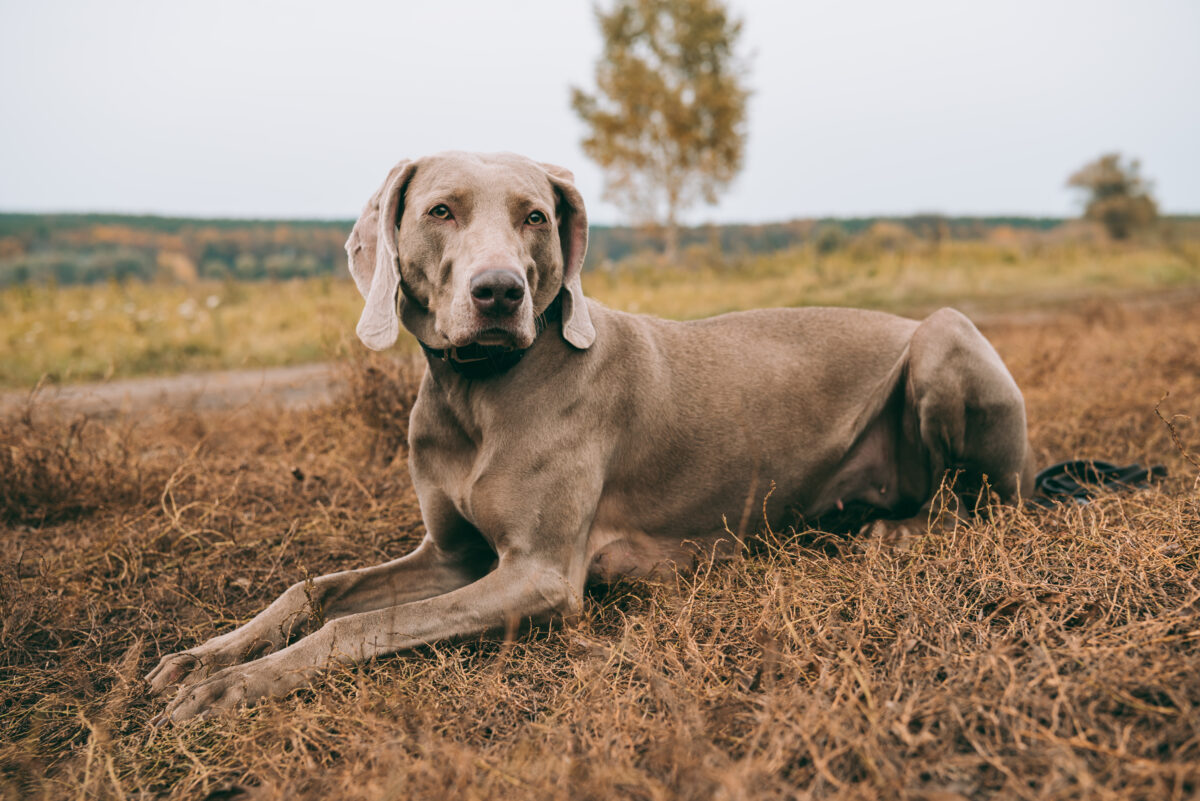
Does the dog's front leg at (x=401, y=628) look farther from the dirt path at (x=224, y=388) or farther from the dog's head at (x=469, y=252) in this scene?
the dirt path at (x=224, y=388)

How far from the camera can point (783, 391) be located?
10.4ft

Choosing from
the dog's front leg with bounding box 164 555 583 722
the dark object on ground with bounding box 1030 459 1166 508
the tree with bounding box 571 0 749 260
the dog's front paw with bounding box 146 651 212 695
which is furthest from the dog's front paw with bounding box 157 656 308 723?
the tree with bounding box 571 0 749 260

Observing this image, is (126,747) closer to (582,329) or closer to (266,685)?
(266,685)

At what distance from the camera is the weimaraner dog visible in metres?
2.47

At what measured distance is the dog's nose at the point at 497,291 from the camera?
2320mm

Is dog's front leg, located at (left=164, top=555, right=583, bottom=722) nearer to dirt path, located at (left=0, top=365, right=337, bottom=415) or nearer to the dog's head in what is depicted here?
the dog's head

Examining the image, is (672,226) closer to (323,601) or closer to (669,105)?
(669,105)

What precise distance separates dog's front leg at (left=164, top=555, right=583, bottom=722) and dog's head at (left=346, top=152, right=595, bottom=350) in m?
0.77

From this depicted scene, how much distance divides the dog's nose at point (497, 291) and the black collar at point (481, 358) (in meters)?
0.23

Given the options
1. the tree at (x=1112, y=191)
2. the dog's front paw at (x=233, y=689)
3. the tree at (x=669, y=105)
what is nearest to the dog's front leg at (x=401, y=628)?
the dog's front paw at (x=233, y=689)

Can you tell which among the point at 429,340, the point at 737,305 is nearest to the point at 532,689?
the point at 429,340

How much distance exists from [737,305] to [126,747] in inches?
399

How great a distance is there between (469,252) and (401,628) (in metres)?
1.19

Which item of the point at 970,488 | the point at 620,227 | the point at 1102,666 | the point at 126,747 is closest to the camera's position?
the point at 1102,666
